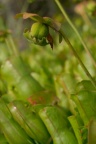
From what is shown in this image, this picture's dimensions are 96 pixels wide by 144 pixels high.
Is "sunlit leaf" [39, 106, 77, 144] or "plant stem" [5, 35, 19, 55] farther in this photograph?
"plant stem" [5, 35, 19, 55]

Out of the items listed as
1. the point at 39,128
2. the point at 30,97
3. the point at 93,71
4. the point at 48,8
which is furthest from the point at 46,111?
the point at 48,8

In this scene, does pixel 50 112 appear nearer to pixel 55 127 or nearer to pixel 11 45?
pixel 55 127

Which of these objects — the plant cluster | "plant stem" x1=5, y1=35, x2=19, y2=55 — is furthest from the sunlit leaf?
"plant stem" x1=5, y1=35, x2=19, y2=55

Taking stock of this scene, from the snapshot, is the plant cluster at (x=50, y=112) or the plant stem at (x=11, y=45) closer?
the plant cluster at (x=50, y=112)

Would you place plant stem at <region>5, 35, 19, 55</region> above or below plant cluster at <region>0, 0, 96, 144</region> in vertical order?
above

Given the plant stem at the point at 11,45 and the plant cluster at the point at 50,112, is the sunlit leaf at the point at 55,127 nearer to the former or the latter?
the plant cluster at the point at 50,112

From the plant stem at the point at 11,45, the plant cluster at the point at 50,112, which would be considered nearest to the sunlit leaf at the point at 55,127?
the plant cluster at the point at 50,112

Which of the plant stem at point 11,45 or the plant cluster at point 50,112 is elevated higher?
the plant stem at point 11,45

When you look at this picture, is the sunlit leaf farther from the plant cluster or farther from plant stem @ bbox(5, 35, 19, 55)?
plant stem @ bbox(5, 35, 19, 55)

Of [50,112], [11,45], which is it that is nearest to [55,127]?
[50,112]

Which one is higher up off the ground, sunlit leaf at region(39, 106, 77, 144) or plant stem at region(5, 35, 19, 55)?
plant stem at region(5, 35, 19, 55)

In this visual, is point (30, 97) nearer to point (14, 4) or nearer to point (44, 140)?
point (44, 140)
